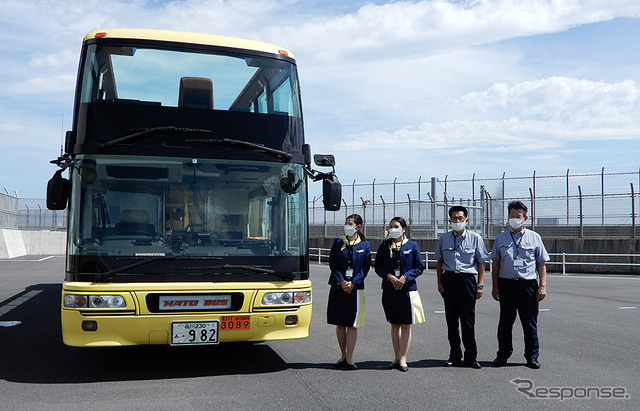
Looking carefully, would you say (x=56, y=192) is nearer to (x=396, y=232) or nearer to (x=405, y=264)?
(x=396, y=232)

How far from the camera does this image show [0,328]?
947cm

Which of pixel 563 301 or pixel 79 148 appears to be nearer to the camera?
pixel 79 148

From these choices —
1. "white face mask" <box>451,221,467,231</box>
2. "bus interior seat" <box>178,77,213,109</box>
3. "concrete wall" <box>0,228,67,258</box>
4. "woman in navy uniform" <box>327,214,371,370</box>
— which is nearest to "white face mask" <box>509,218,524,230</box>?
"white face mask" <box>451,221,467,231</box>

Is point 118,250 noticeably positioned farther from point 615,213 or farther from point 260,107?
point 615,213

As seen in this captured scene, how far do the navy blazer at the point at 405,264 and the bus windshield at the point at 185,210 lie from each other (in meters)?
0.90

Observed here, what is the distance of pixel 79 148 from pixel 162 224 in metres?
1.10

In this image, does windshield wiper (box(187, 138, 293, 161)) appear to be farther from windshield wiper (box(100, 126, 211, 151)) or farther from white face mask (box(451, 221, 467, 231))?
white face mask (box(451, 221, 467, 231))

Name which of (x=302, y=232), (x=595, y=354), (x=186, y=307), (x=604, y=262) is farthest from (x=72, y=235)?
(x=604, y=262)

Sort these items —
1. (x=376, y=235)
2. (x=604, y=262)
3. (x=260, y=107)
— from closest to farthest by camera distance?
Result: (x=260, y=107) < (x=604, y=262) < (x=376, y=235)

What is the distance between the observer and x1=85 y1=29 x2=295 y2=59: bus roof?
679 centimetres

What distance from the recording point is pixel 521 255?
6934mm

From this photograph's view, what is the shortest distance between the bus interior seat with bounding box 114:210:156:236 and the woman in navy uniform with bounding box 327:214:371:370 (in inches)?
75.8

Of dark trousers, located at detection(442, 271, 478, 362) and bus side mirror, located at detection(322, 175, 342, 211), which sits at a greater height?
bus side mirror, located at detection(322, 175, 342, 211)

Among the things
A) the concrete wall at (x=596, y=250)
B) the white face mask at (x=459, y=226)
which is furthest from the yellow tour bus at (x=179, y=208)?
the concrete wall at (x=596, y=250)
